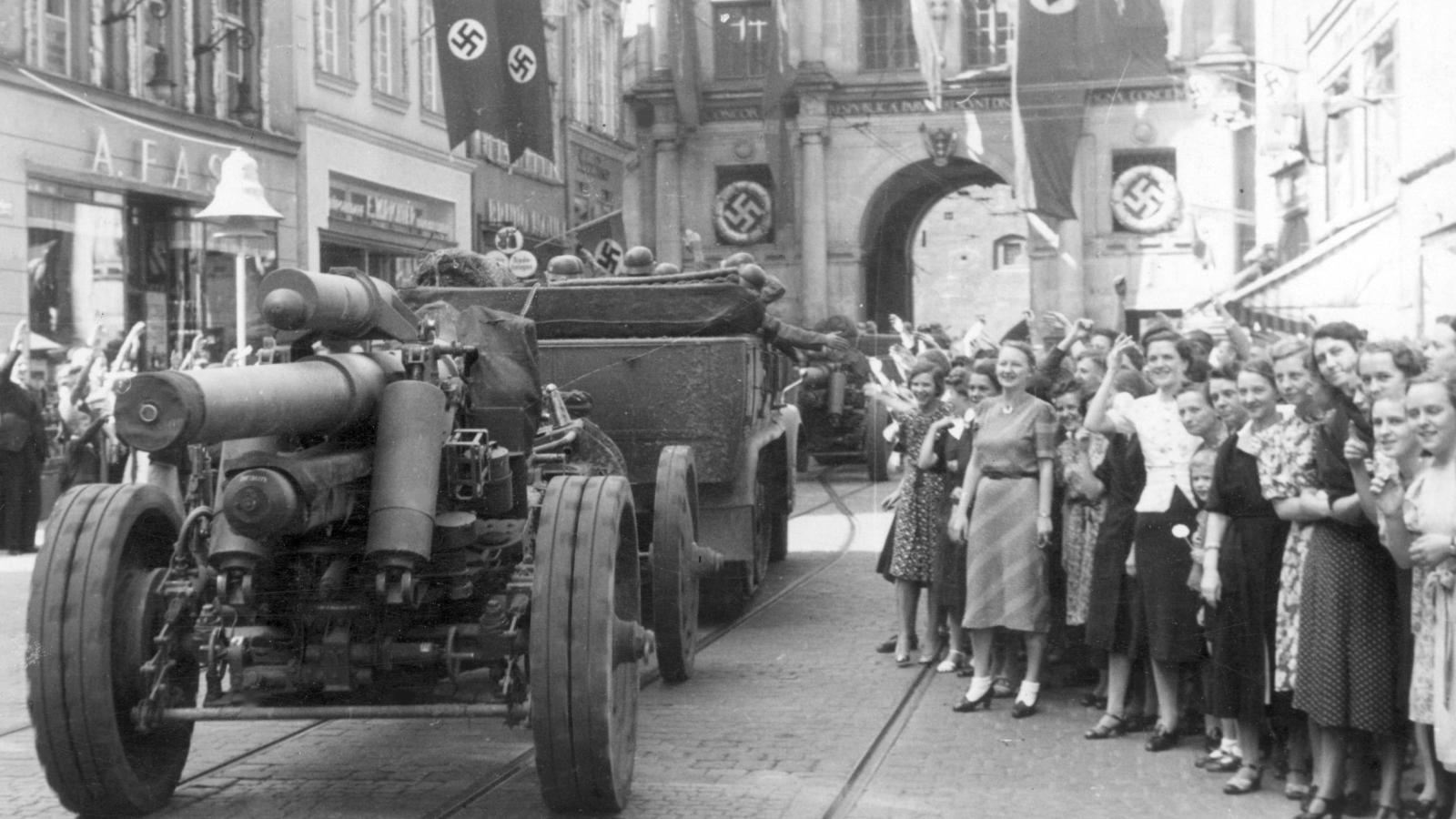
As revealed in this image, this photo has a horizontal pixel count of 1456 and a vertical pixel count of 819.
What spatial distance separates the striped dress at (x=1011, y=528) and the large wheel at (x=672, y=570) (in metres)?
1.33

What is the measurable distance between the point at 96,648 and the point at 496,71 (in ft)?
55.1

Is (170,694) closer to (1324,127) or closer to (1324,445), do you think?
(1324,445)

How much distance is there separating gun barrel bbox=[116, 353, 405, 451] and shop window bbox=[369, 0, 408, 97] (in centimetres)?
2149

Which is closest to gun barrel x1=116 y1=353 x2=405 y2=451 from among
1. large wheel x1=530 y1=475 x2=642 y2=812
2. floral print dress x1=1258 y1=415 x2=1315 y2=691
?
large wheel x1=530 y1=475 x2=642 y2=812

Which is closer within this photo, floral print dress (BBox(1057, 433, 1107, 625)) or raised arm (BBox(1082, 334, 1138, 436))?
raised arm (BBox(1082, 334, 1138, 436))

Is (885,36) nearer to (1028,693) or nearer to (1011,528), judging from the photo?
(1011,528)

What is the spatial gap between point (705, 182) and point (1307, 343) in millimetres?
34961

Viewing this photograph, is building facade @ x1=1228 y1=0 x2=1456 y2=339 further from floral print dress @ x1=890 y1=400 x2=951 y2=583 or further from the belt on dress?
the belt on dress

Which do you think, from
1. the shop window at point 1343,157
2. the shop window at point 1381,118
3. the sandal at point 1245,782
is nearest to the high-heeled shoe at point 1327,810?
the sandal at point 1245,782

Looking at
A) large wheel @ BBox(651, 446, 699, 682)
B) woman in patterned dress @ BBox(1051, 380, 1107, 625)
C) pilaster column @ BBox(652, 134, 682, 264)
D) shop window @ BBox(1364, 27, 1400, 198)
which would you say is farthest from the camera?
pilaster column @ BBox(652, 134, 682, 264)

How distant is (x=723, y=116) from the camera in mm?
41125

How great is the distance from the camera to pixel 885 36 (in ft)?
135

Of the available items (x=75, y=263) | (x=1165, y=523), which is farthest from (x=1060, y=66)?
(x=1165, y=523)

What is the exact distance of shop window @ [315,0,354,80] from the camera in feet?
82.7
